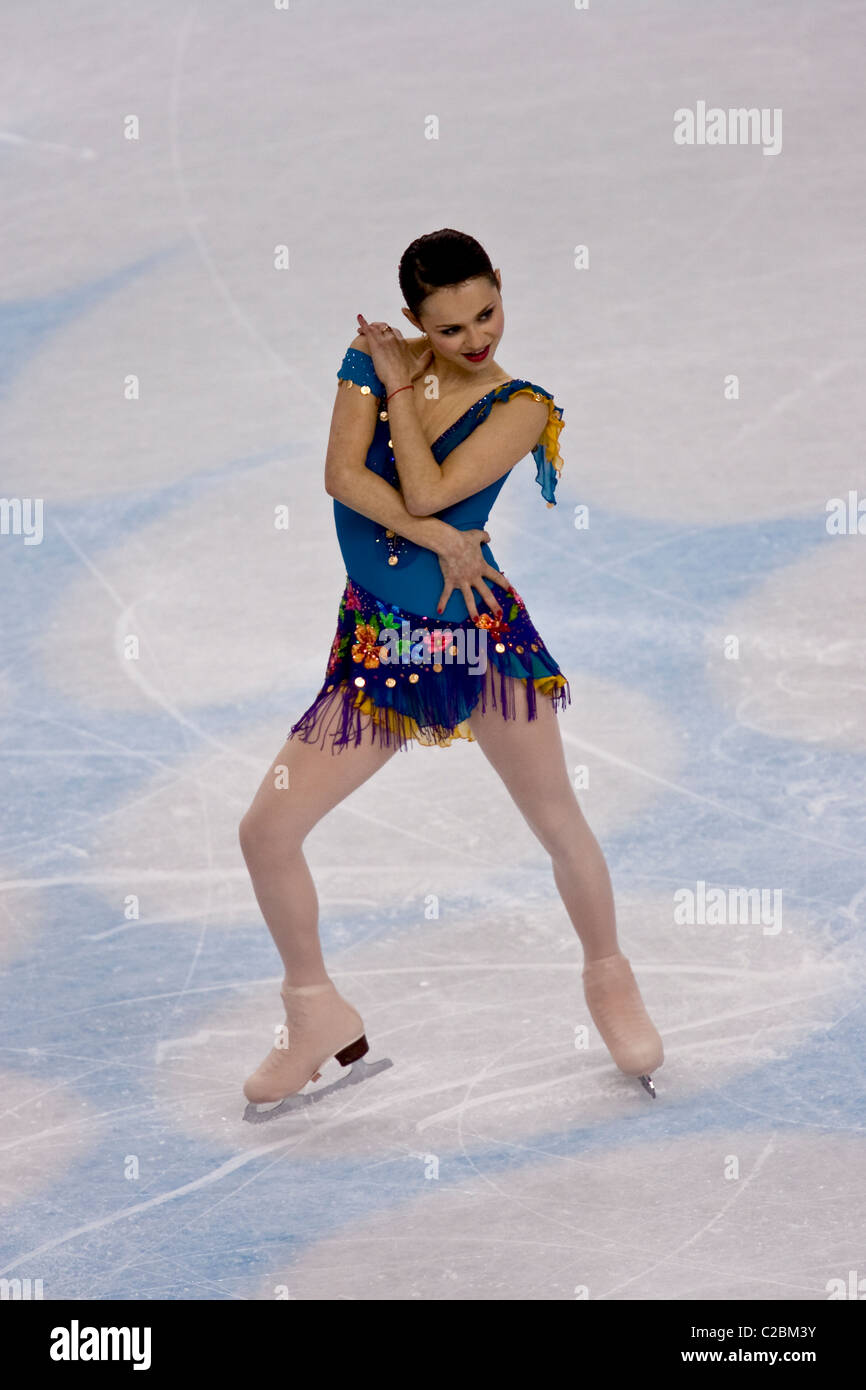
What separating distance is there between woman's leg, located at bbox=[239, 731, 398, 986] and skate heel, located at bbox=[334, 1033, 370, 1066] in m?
0.32

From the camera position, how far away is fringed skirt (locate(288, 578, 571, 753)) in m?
4.11

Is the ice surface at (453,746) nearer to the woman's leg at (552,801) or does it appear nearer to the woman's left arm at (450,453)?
the woman's leg at (552,801)

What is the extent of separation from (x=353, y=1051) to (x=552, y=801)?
75cm

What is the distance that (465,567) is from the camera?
407 cm

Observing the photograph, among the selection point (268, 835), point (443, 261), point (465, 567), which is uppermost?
point (443, 261)

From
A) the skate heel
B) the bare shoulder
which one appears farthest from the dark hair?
the skate heel

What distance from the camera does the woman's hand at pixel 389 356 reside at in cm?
402

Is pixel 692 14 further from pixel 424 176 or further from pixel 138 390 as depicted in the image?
pixel 138 390

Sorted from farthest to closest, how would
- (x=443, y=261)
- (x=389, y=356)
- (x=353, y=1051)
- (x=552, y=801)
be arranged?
(x=353, y=1051), (x=552, y=801), (x=389, y=356), (x=443, y=261)

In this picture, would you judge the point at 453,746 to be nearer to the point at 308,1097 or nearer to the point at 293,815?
the point at 308,1097

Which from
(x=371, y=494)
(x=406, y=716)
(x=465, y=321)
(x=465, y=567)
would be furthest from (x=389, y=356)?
(x=406, y=716)

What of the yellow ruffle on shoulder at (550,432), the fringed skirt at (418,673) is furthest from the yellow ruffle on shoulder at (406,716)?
the yellow ruffle on shoulder at (550,432)

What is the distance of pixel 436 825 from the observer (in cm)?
569

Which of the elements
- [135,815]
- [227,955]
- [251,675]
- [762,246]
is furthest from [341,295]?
[227,955]
